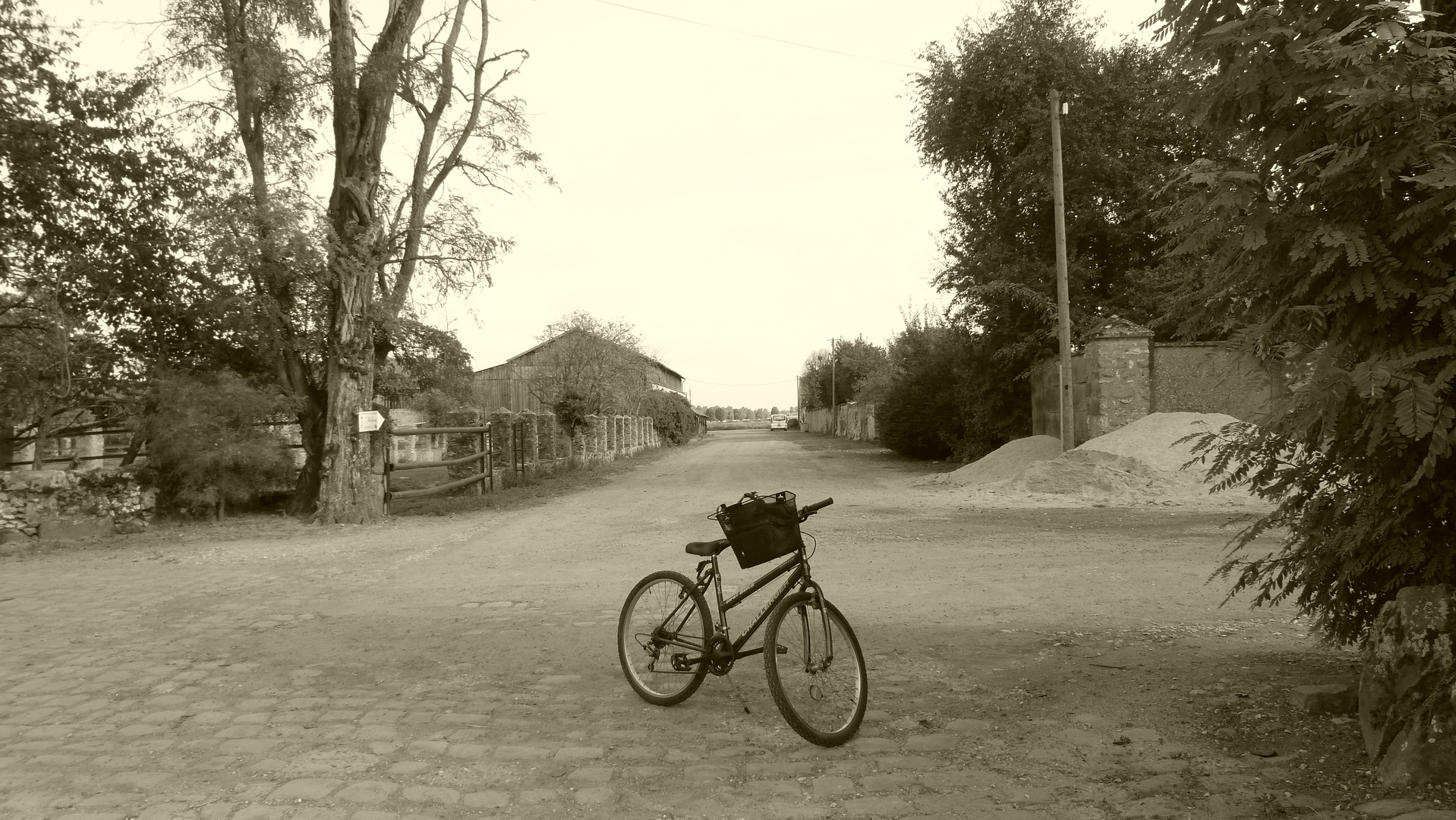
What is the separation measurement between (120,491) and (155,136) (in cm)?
521

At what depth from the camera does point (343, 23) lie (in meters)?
14.1

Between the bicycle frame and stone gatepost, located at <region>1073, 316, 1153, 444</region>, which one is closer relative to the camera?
the bicycle frame

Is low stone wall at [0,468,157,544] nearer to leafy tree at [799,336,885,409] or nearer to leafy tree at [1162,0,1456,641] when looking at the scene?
leafy tree at [1162,0,1456,641]

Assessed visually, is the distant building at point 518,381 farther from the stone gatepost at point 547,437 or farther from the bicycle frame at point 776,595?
the bicycle frame at point 776,595

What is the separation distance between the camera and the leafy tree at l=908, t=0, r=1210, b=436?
70.9 ft

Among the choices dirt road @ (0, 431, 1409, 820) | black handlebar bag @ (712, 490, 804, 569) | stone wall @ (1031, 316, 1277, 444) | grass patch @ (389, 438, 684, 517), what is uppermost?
stone wall @ (1031, 316, 1277, 444)


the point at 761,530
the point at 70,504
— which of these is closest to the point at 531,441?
the point at 70,504

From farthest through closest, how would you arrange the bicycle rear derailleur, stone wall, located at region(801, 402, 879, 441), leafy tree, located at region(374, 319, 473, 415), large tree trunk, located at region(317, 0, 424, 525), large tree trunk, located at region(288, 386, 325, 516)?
1. stone wall, located at region(801, 402, 879, 441)
2. leafy tree, located at region(374, 319, 473, 415)
3. large tree trunk, located at region(288, 386, 325, 516)
4. large tree trunk, located at region(317, 0, 424, 525)
5. the bicycle rear derailleur

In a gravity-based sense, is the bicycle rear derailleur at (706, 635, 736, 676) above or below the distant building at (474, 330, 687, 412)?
below

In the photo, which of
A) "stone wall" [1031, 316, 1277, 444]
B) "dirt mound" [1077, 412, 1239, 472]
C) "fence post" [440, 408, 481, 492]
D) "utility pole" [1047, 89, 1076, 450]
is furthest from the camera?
"fence post" [440, 408, 481, 492]

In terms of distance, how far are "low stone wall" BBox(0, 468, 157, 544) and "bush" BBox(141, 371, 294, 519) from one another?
0.45 metres

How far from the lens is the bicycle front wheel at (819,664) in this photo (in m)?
4.29

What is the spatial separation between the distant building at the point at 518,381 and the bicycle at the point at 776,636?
20986 millimetres

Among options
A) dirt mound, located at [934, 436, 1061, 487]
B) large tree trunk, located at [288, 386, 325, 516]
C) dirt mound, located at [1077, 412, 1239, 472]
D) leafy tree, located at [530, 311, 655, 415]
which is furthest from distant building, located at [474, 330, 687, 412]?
dirt mound, located at [1077, 412, 1239, 472]
